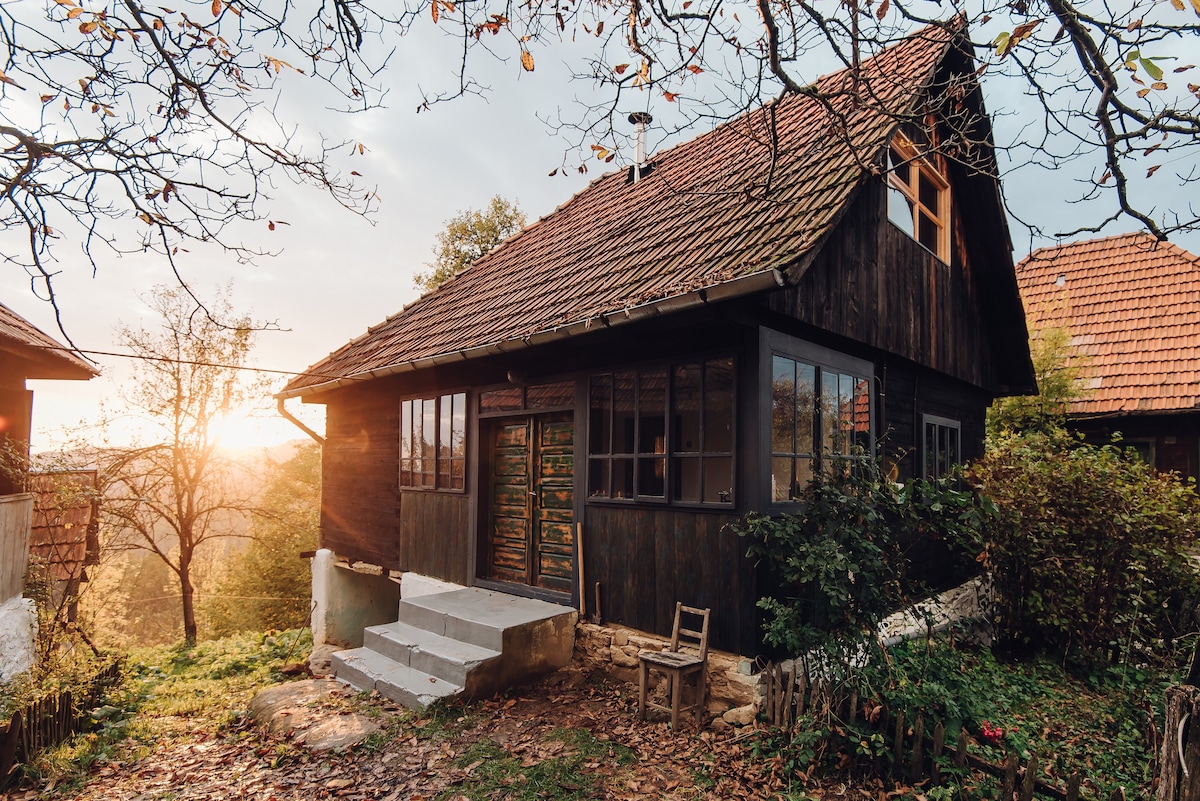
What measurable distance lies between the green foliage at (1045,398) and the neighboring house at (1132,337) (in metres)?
0.67

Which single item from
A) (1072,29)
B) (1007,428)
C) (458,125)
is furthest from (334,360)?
(1007,428)

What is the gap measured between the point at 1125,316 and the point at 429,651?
14.3 m

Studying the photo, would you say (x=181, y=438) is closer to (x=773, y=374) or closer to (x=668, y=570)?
(x=668, y=570)

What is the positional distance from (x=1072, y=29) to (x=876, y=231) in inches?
149

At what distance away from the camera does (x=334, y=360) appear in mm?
10984

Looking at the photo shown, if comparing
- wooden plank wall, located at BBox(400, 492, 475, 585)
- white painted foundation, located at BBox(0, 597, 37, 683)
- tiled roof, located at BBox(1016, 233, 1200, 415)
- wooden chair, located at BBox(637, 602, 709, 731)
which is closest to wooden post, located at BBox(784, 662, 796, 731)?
wooden chair, located at BBox(637, 602, 709, 731)

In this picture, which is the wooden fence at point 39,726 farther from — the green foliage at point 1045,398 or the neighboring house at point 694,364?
the green foliage at point 1045,398

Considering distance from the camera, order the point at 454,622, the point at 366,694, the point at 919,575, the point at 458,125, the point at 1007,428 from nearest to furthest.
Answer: the point at 458,125 < the point at 366,694 < the point at 454,622 < the point at 919,575 < the point at 1007,428

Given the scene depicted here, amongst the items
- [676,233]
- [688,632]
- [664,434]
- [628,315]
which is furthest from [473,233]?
[688,632]

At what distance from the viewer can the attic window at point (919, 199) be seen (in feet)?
23.7

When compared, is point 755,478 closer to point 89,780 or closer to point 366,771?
point 366,771

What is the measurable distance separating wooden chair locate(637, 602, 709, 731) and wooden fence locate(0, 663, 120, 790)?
528cm

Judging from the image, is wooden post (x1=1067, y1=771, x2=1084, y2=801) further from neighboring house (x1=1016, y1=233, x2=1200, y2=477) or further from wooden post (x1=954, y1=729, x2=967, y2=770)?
neighboring house (x1=1016, y1=233, x2=1200, y2=477)

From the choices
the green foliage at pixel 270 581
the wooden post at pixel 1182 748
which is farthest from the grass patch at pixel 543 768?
the green foliage at pixel 270 581
